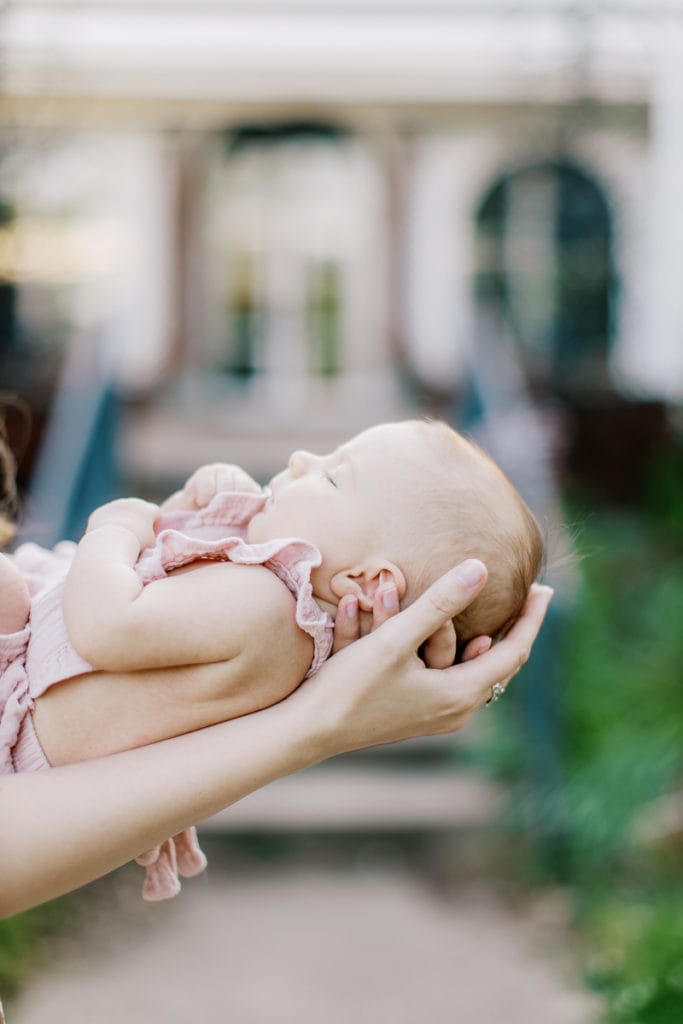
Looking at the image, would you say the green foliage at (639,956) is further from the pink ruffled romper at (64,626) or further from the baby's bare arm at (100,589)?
the baby's bare arm at (100,589)

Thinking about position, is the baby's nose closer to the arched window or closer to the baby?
the baby

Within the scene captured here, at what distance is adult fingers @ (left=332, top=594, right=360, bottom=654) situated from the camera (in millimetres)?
1551

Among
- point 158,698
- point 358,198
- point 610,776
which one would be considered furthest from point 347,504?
point 358,198

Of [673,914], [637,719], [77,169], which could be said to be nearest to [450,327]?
[77,169]

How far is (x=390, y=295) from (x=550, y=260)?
1818mm

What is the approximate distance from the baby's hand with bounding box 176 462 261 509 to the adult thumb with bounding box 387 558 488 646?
0.98 ft

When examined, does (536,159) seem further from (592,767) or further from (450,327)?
(592,767)

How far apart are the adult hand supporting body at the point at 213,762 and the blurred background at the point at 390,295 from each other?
3.94m

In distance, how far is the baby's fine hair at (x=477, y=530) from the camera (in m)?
1.57

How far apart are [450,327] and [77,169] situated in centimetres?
424

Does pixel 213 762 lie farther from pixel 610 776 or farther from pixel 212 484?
pixel 610 776

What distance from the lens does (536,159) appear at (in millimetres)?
13727

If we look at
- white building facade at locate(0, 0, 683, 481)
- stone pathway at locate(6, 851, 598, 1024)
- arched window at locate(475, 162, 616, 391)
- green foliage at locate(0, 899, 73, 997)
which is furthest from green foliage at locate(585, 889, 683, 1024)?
arched window at locate(475, 162, 616, 391)

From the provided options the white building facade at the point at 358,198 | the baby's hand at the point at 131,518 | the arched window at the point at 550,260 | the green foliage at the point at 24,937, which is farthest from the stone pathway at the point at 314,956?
the arched window at the point at 550,260
